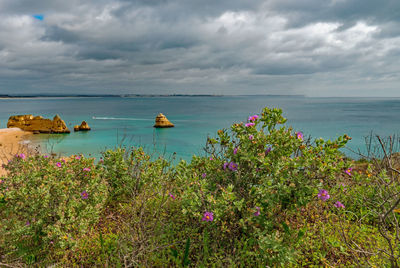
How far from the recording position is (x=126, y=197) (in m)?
6.45

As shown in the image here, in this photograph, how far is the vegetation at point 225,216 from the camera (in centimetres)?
343

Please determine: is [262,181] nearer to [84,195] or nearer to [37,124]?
[84,195]

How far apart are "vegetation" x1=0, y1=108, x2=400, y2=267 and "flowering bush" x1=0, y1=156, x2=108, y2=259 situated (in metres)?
0.02

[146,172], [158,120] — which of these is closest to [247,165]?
[146,172]

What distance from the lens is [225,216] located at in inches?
156

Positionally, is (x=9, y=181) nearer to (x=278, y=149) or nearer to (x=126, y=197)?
(x=126, y=197)

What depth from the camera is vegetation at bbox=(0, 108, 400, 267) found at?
11.3 ft

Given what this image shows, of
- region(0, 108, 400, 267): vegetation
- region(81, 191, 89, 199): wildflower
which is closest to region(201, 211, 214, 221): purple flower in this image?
region(0, 108, 400, 267): vegetation

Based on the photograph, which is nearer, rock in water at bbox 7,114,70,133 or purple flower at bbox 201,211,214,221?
purple flower at bbox 201,211,214,221

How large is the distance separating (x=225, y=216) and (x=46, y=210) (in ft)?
11.0

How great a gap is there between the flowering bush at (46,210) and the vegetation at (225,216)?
0.02 m

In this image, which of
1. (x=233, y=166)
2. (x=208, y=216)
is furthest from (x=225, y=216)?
(x=233, y=166)

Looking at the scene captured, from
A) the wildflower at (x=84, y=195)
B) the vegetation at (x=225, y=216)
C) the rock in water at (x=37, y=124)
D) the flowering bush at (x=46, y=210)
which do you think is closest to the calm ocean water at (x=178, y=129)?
the vegetation at (x=225, y=216)

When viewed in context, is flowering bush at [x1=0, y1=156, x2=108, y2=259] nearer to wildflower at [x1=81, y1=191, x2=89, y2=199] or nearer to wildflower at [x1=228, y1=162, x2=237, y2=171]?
wildflower at [x1=81, y1=191, x2=89, y2=199]
